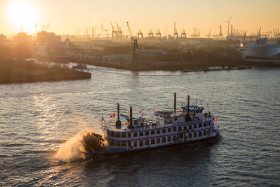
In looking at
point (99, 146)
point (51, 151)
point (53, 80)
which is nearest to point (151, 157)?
A: point (99, 146)

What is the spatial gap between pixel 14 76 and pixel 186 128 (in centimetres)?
3996

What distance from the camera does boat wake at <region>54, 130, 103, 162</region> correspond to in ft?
62.1

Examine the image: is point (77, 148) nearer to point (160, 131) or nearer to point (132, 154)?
point (132, 154)

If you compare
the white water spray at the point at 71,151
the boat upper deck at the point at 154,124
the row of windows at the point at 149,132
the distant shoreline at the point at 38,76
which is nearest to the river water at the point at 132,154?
the white water spray at the point at 71,151

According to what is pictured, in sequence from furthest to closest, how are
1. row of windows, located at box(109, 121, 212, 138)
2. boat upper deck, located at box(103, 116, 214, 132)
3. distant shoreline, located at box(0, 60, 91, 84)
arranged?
distant shoreline, located at box(0, 60, 91, 84), boat upper deck, located at box(103, 116, 214, 132), row of windows, located at box(109, 121, 212, 138)

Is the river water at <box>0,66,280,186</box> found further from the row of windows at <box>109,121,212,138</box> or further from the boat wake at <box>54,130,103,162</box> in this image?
the row of windows at <box>109,121,212,138</box>

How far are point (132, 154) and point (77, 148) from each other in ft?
10.5

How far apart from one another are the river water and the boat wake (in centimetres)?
6

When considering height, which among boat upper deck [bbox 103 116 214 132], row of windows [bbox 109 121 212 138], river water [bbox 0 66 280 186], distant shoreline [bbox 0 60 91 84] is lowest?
river water [bbox 0 66 280 186]

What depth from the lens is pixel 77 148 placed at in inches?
781

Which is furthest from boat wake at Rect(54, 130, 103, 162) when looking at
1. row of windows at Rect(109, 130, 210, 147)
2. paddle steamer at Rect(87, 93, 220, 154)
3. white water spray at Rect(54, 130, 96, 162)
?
row of windows at Rect(109, 130, 210, 147)

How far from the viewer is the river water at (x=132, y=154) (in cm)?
1671

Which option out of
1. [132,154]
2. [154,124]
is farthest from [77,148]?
[154,124]

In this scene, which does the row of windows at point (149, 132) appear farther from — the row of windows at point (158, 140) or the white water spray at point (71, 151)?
the white water spray at point (71, 151)
